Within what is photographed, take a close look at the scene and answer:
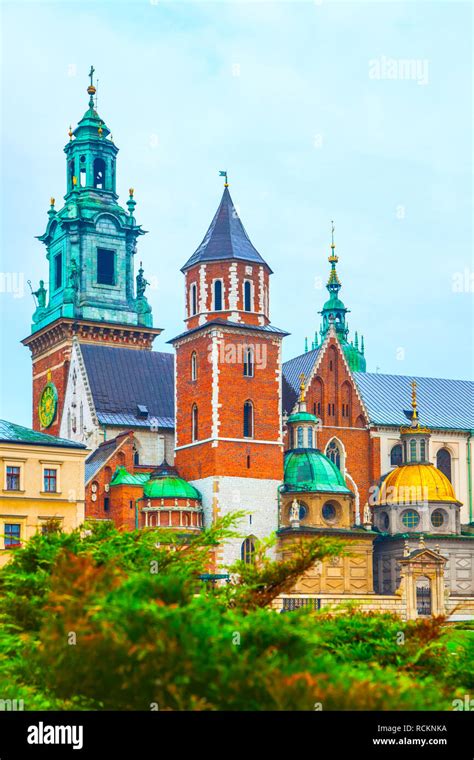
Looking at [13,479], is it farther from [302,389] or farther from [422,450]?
[422,450]

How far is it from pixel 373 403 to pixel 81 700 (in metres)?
62.3

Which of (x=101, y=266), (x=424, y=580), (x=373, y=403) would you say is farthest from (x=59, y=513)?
(x=101, y=266)

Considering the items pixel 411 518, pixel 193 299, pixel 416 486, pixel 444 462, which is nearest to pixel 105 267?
pixel 193 299

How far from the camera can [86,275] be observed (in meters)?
86.5

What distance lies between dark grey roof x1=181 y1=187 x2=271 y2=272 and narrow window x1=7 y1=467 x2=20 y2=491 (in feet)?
63.5

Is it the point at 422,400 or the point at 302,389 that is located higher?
the point at 422,400

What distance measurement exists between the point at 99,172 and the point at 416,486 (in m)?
32.4

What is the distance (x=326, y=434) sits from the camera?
248ft

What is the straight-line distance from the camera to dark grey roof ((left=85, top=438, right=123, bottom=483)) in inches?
2768

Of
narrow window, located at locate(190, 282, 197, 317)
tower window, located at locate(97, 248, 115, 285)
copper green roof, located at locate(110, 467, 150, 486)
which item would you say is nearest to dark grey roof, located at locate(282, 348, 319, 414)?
narrow window, located at locate(190, 282, 197, 317)

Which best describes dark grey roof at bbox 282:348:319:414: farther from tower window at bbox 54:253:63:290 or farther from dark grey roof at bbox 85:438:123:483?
tower window at bbox 54:253:63:290

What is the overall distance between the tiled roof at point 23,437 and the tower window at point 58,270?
32.4 m

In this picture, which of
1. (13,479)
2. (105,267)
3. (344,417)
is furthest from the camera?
(105,267)
